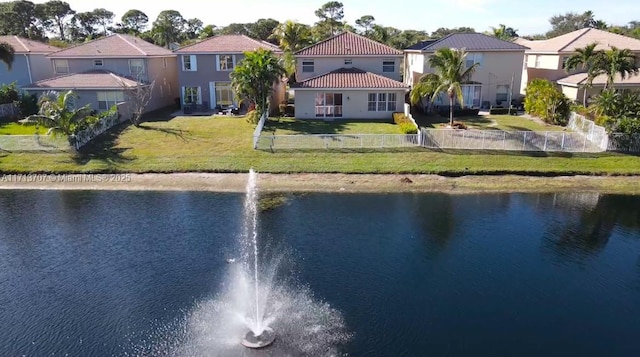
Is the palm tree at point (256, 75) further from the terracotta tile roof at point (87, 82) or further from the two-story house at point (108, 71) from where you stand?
the terracotta tile roof at point (87, 82)

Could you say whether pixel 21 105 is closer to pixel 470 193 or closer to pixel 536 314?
pixel 470 193

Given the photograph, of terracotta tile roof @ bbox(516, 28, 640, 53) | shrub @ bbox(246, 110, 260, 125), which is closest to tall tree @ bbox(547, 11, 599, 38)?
terracotta tile roof @ bbox(516, 28, 640, 53)

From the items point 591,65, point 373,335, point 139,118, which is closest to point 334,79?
point 139,118

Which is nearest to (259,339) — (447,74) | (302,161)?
(302,161)

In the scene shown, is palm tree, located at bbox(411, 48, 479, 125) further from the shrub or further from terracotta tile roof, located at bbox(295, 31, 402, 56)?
the shrub

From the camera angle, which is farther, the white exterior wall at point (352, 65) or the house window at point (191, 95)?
the house window at point (191, 95)

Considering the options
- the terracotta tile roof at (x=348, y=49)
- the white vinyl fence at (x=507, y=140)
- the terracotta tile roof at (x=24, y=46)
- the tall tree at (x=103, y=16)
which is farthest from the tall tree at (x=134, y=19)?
the white vinyl fence at (x=507, y=140)

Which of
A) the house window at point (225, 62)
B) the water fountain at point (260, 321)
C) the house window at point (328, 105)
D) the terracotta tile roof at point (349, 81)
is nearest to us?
the water fountain at point (260, 321)
